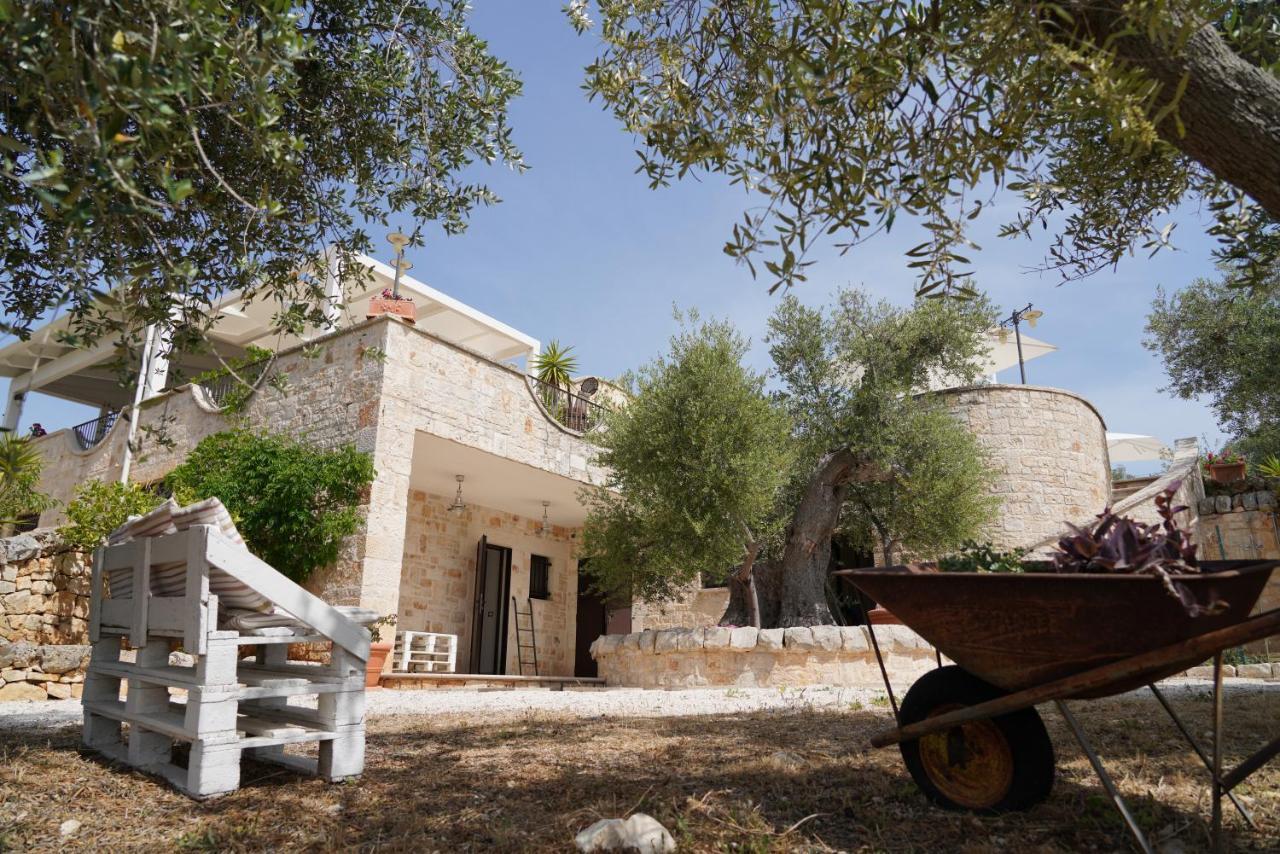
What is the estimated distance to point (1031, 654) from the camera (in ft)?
7.63

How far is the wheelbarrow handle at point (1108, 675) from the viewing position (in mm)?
2045

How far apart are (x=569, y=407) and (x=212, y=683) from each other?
1138 cm

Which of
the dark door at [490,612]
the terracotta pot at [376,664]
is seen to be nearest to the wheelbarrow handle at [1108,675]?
the terracotta pot at [376,664]

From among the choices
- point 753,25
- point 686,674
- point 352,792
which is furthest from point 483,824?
point 686,674

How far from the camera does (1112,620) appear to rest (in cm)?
221

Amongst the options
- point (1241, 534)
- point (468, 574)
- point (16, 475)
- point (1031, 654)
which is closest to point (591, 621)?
point (468, 574)

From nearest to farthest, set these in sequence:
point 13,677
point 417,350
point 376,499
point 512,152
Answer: point 512,152 < point 13,677 < point 376,499 < point 417,350

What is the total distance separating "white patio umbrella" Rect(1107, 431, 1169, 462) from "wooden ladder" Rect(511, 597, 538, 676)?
1386cm

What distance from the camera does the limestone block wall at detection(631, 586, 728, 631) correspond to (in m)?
12.4

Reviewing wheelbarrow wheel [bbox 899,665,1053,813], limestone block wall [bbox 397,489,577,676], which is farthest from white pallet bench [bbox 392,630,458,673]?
wheelbarrow wheel [bbox 899,665,1053,813]

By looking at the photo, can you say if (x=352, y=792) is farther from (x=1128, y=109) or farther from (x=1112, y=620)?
(x=1128, y=109)

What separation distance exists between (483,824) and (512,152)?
3.47m

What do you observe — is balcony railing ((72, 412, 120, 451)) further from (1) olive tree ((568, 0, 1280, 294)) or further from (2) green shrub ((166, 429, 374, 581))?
(1) olive tree ((568, 0, 1280, 294))

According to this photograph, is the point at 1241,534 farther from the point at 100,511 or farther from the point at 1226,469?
the point at 100,511
